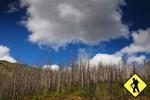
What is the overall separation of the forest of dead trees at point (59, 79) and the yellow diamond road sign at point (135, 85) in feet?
278

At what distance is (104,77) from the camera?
123m

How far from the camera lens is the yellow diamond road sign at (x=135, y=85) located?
1102 centimetres

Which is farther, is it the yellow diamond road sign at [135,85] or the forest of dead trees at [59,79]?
the forest of dead trees at [59,79]

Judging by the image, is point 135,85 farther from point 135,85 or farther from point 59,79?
point 59,79

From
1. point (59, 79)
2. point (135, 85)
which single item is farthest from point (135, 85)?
point (59, 79)

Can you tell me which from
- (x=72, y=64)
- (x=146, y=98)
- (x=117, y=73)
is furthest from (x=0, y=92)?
(x=146, y=98)

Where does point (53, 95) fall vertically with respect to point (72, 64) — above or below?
below

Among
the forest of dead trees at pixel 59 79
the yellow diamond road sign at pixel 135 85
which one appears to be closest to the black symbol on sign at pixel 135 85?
the yellow diamond road sign at pixel 135 85

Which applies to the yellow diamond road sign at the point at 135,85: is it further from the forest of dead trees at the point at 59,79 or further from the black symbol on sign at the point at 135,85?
the forest of dead trees at the point at 59,79

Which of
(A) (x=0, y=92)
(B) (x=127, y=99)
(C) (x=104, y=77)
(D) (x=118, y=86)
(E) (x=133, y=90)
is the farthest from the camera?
(C) (x=104, y=77)

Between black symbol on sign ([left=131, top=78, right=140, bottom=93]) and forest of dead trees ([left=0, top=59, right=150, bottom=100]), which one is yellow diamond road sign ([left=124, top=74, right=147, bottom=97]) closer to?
black symbol on sign ([left=131, top=78, right=140, bottom=93])

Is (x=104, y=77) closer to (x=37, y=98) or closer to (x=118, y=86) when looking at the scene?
(x=118, y=86)

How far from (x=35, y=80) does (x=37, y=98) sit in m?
27.2

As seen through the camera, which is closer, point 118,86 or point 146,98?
point 146,98
